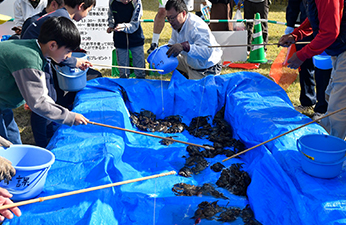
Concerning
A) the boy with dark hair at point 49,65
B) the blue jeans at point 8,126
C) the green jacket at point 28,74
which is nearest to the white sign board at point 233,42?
the boy with dark hair at point 49,65

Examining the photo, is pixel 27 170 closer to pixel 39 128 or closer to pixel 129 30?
pixel 39 128

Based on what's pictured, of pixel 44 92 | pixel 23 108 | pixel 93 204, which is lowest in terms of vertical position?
pixel 23 108

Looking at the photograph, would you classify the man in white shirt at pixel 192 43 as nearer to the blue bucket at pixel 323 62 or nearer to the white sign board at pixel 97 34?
the blue bucket at pixel 323 62

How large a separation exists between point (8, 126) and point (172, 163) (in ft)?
4.64

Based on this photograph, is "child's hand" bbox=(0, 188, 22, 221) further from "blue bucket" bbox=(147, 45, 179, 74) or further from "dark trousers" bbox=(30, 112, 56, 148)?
"blue bucket" bbox=(147, 45, 179, 74)

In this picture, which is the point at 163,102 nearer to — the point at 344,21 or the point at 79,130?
the point at 79,130

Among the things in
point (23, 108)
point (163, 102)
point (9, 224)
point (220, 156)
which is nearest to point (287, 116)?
point (220, 156)

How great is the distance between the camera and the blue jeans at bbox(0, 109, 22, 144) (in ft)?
8.35

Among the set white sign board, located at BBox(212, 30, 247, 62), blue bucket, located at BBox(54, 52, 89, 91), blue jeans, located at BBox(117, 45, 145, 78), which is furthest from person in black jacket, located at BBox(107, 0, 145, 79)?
white sign board, located at BBox(212, 30, 247, 62)

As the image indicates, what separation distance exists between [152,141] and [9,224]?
1.74 m

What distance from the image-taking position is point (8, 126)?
271 centimetres

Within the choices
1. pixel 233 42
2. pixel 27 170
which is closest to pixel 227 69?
pixel 233 42

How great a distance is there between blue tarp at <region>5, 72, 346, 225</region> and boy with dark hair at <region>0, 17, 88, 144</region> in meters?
0.44

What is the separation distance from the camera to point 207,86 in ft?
12.8
